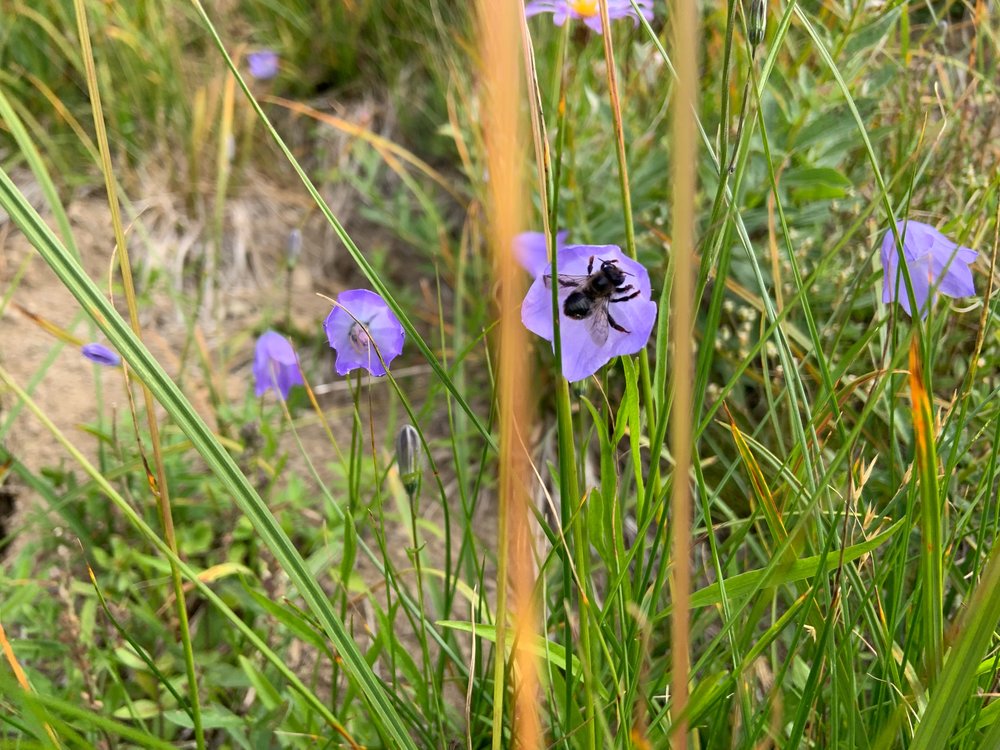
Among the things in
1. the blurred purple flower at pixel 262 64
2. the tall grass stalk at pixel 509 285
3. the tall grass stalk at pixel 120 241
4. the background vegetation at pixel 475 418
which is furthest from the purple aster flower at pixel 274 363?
the blurred purple flower at pixel 262 64

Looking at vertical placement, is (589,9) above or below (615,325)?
above

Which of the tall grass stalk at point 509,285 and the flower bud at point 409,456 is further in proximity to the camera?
the flower bud at point 409,456

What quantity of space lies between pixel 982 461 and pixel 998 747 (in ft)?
1.78

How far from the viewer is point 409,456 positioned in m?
0.77

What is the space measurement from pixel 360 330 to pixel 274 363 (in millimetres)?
Answer: 467

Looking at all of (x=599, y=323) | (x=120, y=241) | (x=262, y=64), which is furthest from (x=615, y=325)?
(x=262, y=64)

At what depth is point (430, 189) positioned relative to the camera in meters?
2.19

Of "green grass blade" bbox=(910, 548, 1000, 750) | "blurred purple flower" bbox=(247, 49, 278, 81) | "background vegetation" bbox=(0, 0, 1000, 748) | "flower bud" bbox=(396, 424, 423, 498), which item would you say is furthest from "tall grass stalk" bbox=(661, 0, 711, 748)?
"blurred purple flower" bbox=(247, 49, 278, 81)

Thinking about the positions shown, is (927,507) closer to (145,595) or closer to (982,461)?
(982,461)

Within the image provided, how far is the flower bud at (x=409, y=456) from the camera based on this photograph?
765mm

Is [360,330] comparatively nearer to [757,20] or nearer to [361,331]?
[361,331]

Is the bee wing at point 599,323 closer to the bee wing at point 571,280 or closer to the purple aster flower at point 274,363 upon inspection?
the bee wing at point 571,280

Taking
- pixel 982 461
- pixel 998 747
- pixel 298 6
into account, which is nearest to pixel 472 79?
pixel 298 6

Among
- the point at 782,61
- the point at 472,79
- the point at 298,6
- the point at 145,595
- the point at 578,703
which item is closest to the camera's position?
the point at 578,703
